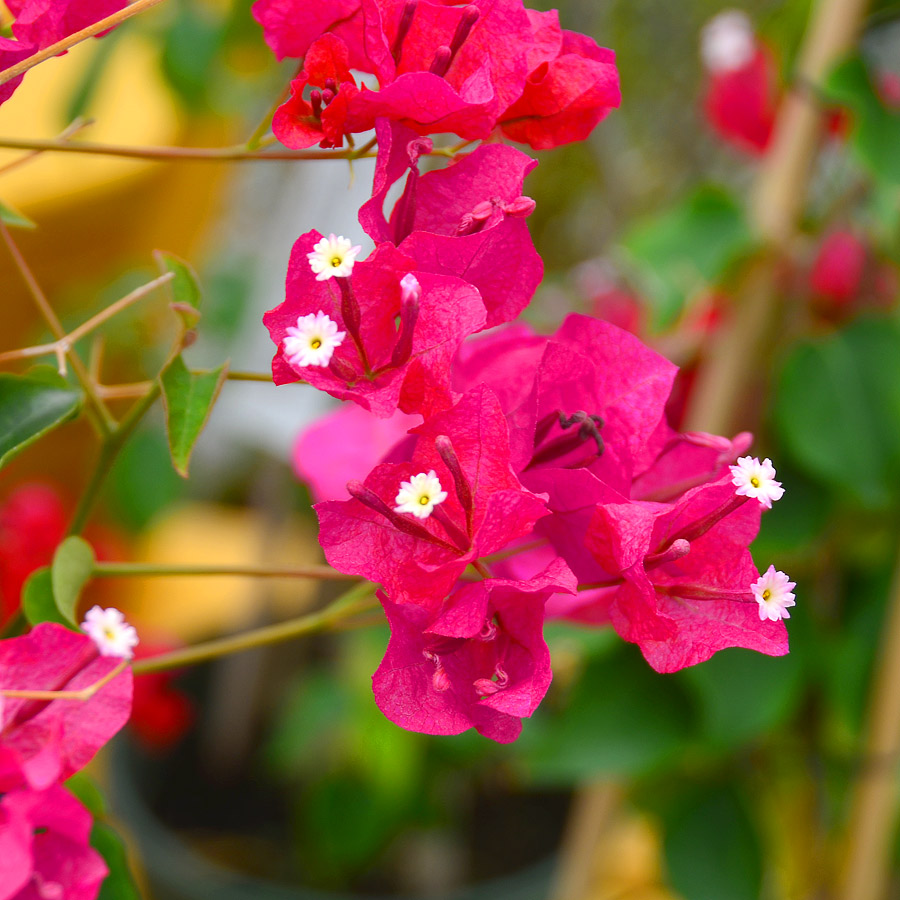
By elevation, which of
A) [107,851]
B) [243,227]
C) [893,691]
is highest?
[107,851]

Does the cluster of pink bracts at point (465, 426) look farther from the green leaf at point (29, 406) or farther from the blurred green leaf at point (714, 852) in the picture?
the blurred green leaf at point (714, 852)

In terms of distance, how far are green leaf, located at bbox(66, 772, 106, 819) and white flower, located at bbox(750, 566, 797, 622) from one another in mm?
228

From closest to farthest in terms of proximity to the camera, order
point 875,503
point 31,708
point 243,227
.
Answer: point 31,708 → point 875,503 → point 243,227

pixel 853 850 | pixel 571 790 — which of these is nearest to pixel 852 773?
pixel 853 850

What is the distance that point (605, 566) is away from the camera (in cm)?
27

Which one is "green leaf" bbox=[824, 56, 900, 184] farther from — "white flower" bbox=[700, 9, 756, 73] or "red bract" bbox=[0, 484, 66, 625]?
"red bract" bbox=[0, 484, 66, 625]

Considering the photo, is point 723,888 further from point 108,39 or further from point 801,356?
point 108,39

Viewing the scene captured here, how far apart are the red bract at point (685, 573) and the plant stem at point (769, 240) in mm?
369

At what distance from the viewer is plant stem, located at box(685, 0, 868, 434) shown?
62cm

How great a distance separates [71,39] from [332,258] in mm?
99

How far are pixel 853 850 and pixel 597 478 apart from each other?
1.68 feet

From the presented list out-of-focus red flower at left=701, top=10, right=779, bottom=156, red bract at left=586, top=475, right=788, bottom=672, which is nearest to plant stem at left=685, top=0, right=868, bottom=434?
out-of-focus red flower at left=701, top=10, right=779, bottom=156

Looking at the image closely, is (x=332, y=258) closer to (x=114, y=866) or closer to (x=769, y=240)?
(x=114, y=866)

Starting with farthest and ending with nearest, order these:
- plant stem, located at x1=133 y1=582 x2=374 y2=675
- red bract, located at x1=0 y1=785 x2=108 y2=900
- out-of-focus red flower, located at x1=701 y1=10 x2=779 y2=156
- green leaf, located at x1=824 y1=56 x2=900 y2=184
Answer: out-of-focus red flower, located at x1=701 y1=10 x2=779 y2=156
green leaf, located at x1=824 y1=56 x2=900 y2=184
plant stem, located at x1=133 y1=582 x2=374 y2=675
red bract, located at x1=0 y1=785 x2=108 y2=900
